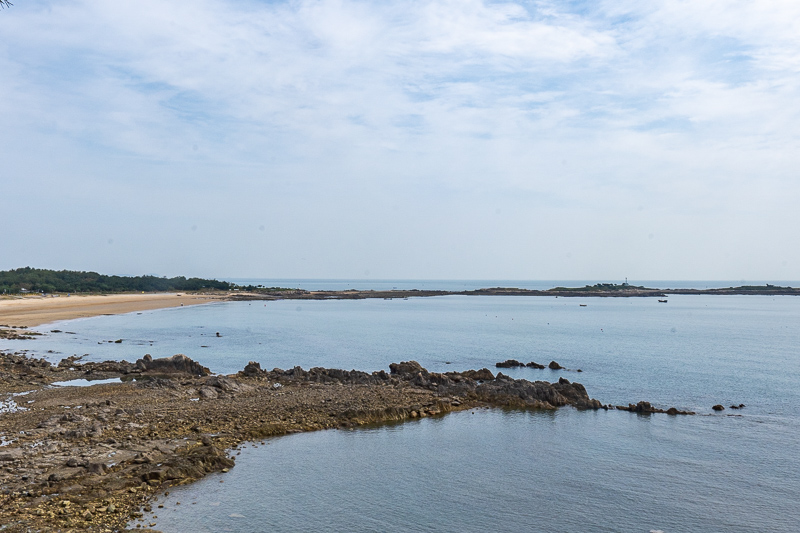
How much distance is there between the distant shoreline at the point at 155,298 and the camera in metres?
77.3

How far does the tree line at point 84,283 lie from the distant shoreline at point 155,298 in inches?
304

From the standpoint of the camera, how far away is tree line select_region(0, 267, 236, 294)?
124m

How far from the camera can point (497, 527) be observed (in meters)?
13.8

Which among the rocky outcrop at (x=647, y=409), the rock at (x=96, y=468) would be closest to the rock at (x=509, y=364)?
the rocky outcrop at (x=647, y=409)

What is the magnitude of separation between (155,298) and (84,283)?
23.0 meters

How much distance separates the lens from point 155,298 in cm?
12838

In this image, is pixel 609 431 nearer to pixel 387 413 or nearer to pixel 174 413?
pixel 387 413

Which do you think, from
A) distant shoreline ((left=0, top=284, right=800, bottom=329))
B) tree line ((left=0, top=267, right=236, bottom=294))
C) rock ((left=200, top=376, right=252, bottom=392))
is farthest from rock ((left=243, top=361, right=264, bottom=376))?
tree line ((left=0, top=267, right=236, bottom=294))

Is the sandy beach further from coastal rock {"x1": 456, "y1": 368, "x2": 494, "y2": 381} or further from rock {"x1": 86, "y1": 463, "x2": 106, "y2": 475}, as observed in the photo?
rock {"x1": 86, "y1": 463, "x2": 106, "y2": 475}

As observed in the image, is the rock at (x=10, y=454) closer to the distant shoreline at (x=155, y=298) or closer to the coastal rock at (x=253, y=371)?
the coastal rock at (x=253, y=371)

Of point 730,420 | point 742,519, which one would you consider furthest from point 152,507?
point 730,420

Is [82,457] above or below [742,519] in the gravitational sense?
above

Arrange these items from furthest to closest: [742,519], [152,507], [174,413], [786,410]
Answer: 1. [786,410]
2. [174,413]
3. [742,519]
4. [152,507]

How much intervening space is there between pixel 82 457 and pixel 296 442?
22.5 ft
